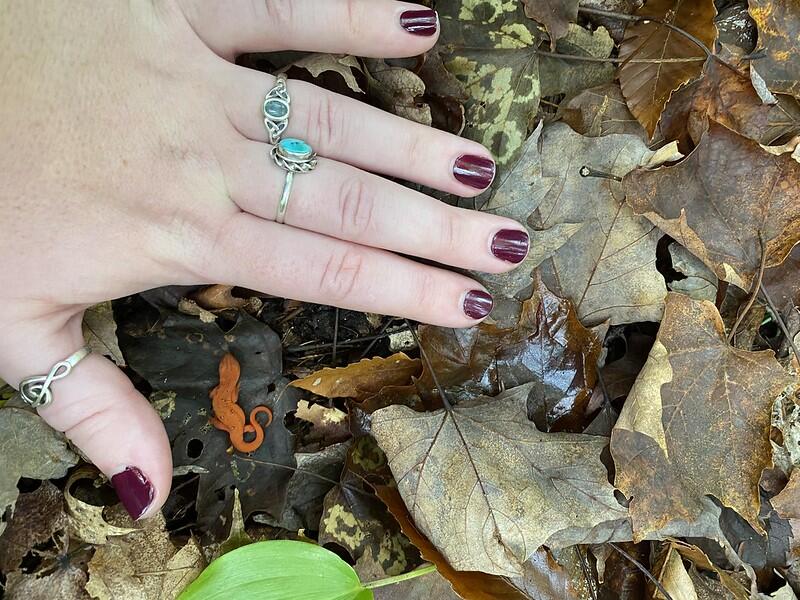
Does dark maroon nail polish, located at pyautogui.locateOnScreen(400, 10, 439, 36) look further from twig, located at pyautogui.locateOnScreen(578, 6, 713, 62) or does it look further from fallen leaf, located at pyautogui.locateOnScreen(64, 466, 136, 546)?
fallen leaf, located at pyautogui.locateOnScreen(64, 466, 136, 546)

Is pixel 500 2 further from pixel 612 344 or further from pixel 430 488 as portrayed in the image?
pixel 430 488

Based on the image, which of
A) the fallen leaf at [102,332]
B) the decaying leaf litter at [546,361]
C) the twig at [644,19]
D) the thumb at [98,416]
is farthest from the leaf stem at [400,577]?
the twig at [644,19]

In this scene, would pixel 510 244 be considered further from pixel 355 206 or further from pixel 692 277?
pixel 692 277

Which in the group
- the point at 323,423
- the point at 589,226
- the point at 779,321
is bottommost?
the point at 323,423

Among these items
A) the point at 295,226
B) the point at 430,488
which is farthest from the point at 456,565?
the point at 295,226

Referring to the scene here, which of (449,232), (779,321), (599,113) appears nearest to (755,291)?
(779,321)

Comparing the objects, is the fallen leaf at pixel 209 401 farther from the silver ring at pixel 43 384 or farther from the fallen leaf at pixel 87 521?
the silver ring at pixel 43 384
